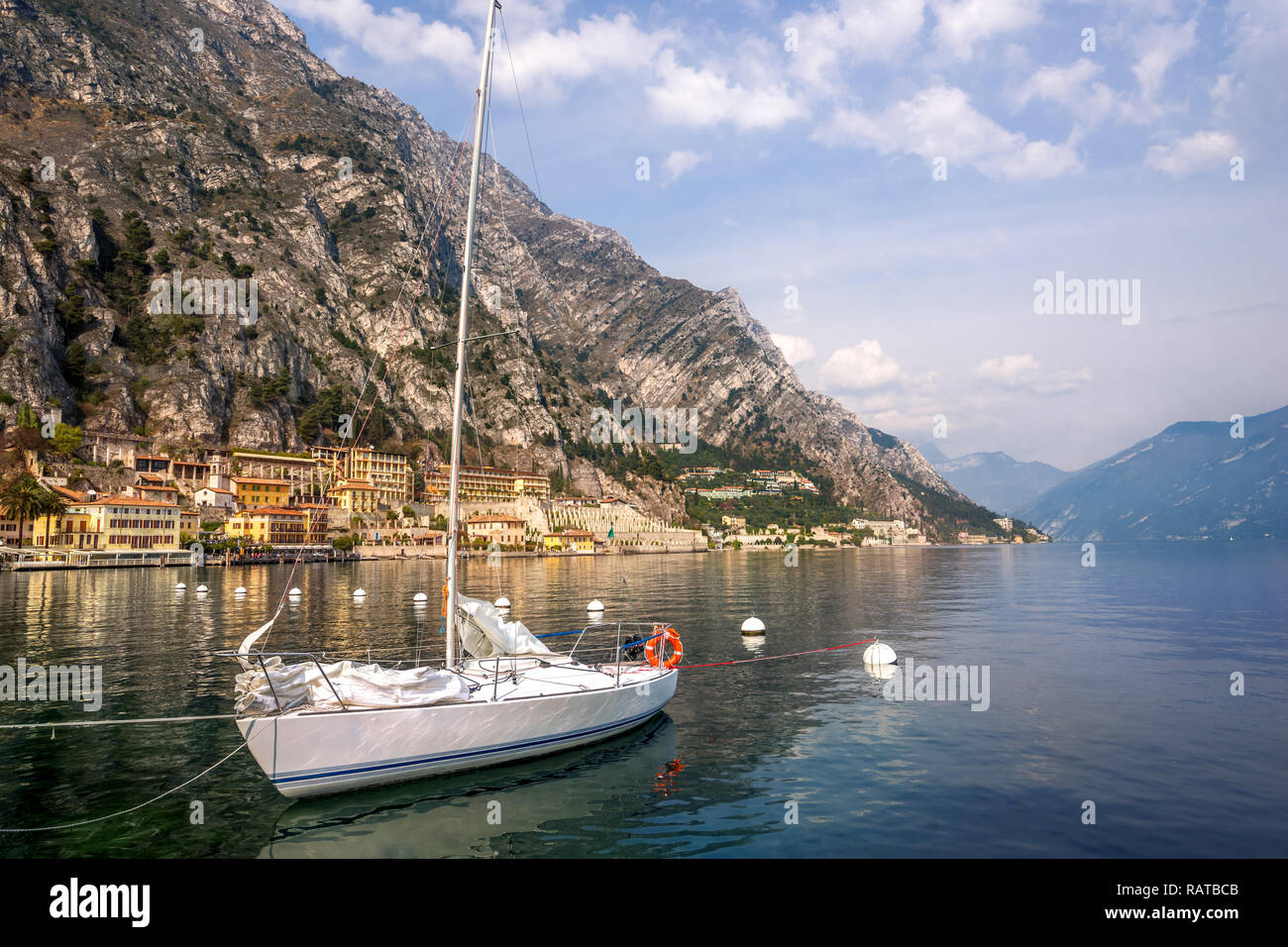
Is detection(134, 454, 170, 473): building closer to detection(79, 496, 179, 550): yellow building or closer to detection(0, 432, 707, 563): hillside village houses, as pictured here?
detection(0, 432, 707, 563): hillside village houses

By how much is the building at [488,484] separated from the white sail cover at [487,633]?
148 meters

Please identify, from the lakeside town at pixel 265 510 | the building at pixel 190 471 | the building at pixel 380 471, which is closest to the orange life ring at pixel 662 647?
the lakeside town at pixel 265 510

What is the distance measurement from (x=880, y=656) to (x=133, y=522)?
11727cm

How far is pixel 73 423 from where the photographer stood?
12325 cm

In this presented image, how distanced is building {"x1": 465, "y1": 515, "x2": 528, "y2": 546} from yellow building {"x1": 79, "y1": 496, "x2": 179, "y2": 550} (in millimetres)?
58381

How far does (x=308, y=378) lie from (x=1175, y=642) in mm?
175835

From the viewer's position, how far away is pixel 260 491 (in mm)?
137875

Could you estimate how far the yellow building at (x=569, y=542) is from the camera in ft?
544

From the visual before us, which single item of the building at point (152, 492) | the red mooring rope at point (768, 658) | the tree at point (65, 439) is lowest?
the red mooring rope at point (768, 658)

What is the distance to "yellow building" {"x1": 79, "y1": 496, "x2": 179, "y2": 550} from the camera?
103m

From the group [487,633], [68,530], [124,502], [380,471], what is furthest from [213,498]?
[487,633]

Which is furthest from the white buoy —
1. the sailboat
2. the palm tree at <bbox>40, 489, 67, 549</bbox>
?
the palm tree at <bbox>40, 489, 67, 549</bbox>

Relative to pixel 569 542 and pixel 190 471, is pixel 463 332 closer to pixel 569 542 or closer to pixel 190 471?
pixel 190 471

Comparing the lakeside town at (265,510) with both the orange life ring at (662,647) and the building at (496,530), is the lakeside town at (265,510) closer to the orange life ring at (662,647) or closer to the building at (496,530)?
the building at (496,530)
